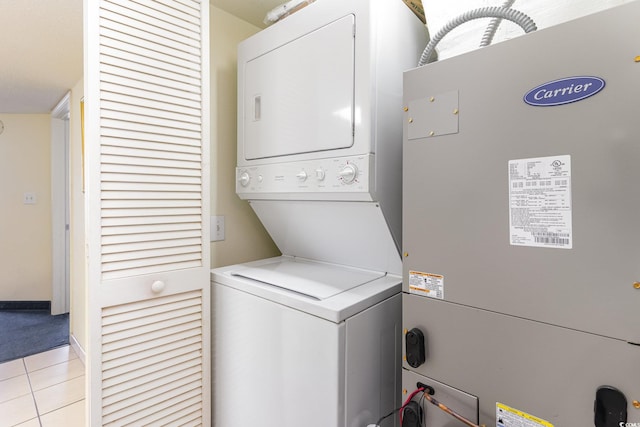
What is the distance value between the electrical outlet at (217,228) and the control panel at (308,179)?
0.24 meters

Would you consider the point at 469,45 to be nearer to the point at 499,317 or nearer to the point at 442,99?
the point at 442,99

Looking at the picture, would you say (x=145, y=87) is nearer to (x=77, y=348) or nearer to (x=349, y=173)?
(x=349, y=173)

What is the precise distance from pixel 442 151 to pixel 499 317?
0.49 metres

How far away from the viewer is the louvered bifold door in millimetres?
1267

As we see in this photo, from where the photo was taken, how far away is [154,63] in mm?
1414

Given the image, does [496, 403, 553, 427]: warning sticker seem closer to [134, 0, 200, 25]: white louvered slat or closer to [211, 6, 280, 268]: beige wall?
[211, 6, 280, 268]: beige wall

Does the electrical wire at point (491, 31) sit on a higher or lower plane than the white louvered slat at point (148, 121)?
higher

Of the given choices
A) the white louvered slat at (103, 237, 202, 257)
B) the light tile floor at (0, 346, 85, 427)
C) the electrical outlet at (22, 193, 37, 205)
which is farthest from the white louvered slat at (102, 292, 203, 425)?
A: the electrical outlet at (22, 193, 37, 205)

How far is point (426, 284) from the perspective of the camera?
1.00 metres

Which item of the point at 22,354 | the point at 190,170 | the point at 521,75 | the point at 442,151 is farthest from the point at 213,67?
the point at 22,354

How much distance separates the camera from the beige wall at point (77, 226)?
2996 mm

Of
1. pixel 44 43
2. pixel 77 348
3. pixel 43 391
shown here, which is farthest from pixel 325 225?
pixel 77 348

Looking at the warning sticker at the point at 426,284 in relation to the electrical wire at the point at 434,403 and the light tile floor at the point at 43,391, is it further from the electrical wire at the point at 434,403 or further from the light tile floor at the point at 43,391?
the light tile floor at the point at 43,391

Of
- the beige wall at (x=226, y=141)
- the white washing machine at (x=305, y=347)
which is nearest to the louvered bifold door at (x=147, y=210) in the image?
the white washing machine at (x=305, y=347)
